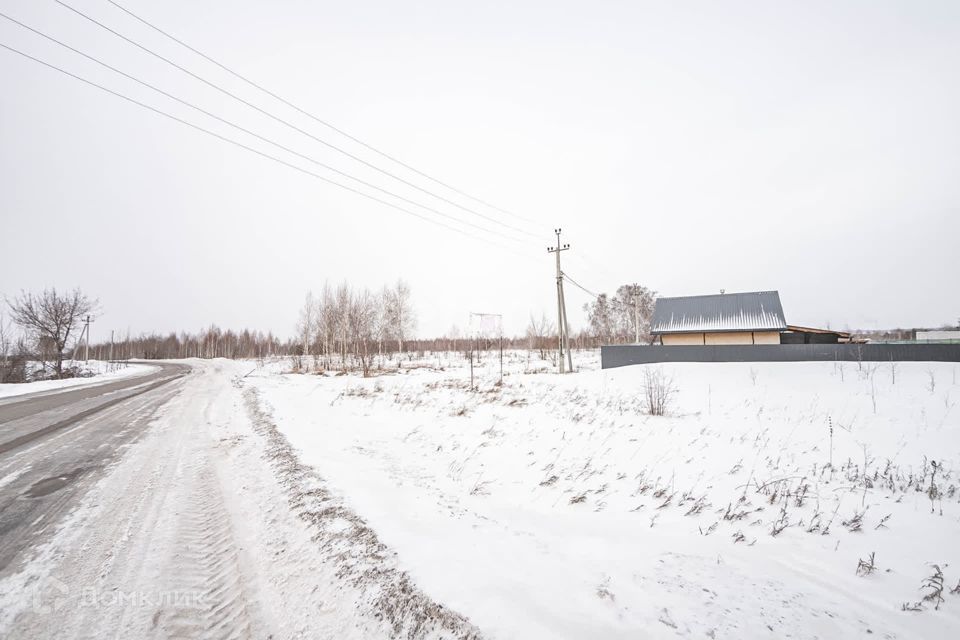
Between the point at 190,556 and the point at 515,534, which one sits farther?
the point at 515,534

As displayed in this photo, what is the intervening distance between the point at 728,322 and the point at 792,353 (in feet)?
30.6

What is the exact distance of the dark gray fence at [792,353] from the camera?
52.5ft

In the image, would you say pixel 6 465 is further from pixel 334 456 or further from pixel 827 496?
pixel 827 496

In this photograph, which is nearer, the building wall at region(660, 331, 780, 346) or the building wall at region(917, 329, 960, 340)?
the building wall at region(660, 331, 780, 346)

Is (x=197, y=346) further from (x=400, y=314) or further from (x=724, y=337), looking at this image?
(x=724, y=337)

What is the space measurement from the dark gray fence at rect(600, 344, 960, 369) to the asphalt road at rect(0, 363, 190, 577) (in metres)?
22.4

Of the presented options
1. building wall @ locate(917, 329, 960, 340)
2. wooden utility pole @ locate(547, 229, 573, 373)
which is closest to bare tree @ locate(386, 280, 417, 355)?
wooden utility pole @ locate(547, 229, 573, 373)

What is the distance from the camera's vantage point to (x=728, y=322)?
26359 mm

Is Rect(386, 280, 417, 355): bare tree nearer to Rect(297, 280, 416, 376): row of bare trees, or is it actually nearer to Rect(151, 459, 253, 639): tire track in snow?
Rect(297, 280, 416, 376): row of bare trees

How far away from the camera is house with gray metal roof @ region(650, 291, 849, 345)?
2548 cm

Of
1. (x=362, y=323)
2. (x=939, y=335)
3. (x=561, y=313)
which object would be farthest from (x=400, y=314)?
(x=939, y=335)

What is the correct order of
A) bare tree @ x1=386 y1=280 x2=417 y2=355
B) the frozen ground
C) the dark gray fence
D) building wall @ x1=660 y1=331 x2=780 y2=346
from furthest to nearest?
bare tree @ x1=386 y1=280 x2=417 y2=355
building wall @ x1=660 y1=331 x2=780 y2=346
the dark gray fence
the frozen ground

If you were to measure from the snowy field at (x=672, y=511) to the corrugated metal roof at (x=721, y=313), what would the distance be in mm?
17105

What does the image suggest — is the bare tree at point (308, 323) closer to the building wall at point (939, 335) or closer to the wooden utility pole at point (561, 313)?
the wooden utility pole at point (561, 313)
